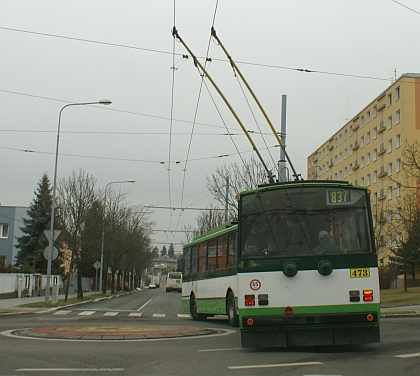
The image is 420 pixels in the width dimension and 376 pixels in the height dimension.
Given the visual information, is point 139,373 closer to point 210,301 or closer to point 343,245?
point 343,245

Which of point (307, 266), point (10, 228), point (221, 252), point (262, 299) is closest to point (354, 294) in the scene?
point (307, 266)

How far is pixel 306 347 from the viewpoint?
11453 millimetres

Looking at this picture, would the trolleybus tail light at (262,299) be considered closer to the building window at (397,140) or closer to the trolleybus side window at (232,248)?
the trolleybus side window at (232,248)

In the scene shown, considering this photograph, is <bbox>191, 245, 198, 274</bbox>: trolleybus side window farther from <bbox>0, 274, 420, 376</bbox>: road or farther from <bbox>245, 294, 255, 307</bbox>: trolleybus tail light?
<bbox>245, 294, 255, 307</bbox>: trolleybus tail light

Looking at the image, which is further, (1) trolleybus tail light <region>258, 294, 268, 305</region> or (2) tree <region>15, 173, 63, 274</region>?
(2) tree <region>15, 173, 63, 274</region>

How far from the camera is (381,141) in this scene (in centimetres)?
6888

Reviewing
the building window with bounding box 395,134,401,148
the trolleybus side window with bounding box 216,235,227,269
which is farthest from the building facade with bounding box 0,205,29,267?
the trolleybus side window with bounding box 216,235,227,269

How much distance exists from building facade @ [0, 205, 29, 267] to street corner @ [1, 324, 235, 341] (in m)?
54.4

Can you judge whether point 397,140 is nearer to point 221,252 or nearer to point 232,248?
point 221,252

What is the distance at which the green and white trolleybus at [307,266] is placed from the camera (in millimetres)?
10469

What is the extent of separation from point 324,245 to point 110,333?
581cm

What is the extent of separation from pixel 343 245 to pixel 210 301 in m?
9.32

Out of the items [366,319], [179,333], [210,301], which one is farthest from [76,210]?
[366,319]

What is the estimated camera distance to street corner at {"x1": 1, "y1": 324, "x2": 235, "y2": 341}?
1334 cm
